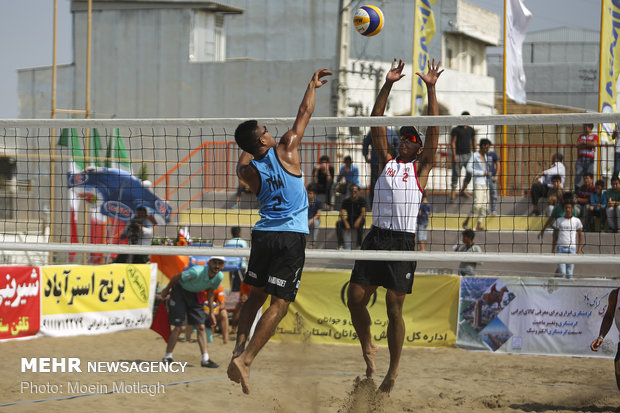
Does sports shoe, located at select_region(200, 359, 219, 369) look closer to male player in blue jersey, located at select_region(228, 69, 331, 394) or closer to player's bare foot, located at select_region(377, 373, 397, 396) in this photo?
player's bare foot, located at select_region(377, 373, 397, 396)

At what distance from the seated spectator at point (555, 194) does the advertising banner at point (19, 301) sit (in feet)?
29.0

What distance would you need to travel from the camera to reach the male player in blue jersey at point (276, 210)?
5922 mm

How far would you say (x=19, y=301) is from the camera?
12242 mm

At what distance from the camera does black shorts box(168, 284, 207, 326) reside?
10.8 metres

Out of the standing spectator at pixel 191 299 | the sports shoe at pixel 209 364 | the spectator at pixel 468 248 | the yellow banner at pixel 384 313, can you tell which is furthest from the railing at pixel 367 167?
the sports shoe at pixel 209 364

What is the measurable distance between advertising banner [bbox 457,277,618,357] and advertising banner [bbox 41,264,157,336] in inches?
226

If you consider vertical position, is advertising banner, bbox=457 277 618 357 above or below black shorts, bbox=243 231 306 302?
below

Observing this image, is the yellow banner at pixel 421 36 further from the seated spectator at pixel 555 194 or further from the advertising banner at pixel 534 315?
the advertising banner at pixel 534 315

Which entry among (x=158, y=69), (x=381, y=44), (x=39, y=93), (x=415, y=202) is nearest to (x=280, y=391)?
(x=415, y=202)

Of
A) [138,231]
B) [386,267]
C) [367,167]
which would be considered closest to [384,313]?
[367,167]

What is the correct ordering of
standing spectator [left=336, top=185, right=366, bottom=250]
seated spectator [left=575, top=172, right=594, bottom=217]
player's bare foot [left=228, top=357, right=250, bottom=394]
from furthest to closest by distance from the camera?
seated spectator [left=575, top=172, right=594, bottom=217] → standing spectator [left=336, top=185, right=366, bottom=250] → player's bare foot [left=228, top=357, right=250, bottom=394]

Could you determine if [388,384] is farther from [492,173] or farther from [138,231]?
[138,231]

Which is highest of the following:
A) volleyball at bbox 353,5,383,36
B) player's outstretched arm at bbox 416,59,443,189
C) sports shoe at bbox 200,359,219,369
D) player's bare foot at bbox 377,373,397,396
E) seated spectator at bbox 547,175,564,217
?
volleyball at bbox 353,5,383,36

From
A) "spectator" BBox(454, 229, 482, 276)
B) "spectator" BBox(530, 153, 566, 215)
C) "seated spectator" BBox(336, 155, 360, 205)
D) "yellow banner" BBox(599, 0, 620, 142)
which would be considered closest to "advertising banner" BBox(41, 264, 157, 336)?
"seated spectator" BBox(336, 155, 360, 205)
